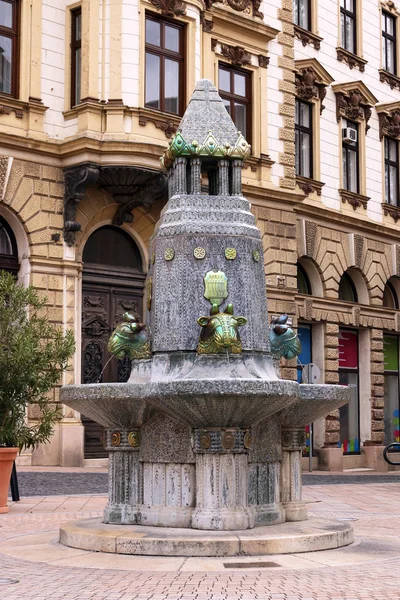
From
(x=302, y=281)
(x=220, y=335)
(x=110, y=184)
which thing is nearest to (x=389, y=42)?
A: (x=302, y=281)

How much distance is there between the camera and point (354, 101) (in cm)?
3028

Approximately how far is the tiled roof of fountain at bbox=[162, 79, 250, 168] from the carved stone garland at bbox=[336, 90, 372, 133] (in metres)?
19.1

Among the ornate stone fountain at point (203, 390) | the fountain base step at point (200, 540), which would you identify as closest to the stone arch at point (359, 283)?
the ornate stone fountain at point (203, 390)

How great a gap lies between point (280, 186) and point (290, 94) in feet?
8.70

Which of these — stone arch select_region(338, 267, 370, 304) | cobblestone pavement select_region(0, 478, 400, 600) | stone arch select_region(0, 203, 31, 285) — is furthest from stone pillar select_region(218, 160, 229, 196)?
stone arch select_region(338, 267, 370, 304)

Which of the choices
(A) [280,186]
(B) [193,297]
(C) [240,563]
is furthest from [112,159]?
(C) [240,563]

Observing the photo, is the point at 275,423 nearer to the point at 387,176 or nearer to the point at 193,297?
the point at 193,297

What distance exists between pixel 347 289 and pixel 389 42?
8.46 metres

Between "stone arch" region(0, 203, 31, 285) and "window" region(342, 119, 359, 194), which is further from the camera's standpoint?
"window" region(342, 119, 359, 194)

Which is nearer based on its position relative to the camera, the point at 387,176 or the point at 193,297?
the point at 193,297

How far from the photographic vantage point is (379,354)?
30.3 metres

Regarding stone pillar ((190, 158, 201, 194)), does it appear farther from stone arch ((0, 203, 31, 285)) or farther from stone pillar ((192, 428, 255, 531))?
stone arch ((0, 203, 31, 285))

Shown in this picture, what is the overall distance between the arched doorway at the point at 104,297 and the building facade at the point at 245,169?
34 mm

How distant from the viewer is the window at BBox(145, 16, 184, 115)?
878 inches
